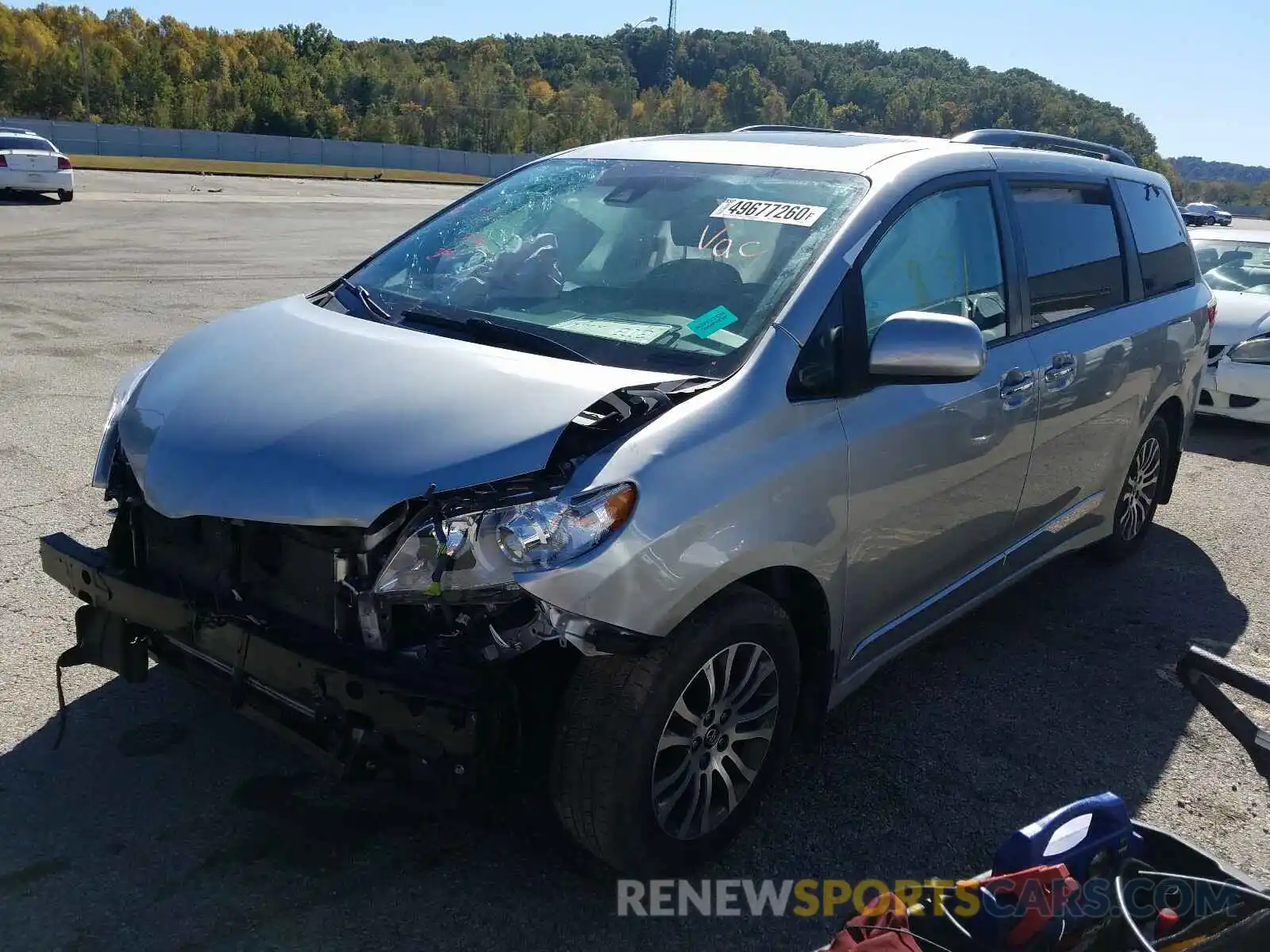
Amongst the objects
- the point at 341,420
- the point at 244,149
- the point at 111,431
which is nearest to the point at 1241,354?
the point at 341,420

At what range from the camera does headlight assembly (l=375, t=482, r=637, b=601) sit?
8.04ft

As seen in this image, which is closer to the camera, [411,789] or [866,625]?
[411,789]

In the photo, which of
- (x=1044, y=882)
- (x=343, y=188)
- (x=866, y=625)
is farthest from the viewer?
(x=343, y=188)

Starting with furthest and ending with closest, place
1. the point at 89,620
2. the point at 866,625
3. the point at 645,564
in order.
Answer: the point at 866,625, the point at 89,620, the point at 645,564

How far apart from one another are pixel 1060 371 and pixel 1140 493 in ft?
5.68

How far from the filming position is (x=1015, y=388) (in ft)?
12.4

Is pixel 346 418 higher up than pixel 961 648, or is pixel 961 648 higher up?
pixel 346 418

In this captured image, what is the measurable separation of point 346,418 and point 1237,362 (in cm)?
807

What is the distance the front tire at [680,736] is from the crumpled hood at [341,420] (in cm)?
56

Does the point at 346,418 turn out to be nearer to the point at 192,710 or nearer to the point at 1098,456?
the point at 192,710

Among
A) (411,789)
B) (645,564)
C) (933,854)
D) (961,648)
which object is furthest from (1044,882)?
(961,648)

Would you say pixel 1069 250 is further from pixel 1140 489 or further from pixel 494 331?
pixel 494 331

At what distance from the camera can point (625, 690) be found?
8.29 feet

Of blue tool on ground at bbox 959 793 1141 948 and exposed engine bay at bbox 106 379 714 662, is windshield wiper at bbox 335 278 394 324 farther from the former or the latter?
blue tool on ground at bbox 959 793 1141 948
